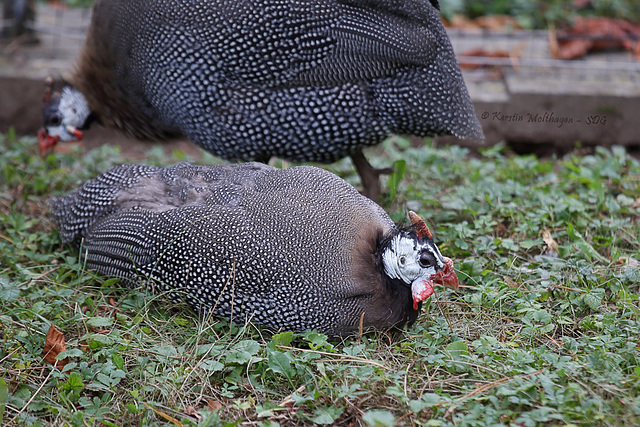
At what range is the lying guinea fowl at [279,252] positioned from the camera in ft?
9.22

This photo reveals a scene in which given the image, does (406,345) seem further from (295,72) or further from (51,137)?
(51,137)

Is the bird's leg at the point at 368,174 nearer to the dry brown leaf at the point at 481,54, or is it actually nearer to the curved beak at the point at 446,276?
the curved beak at the point at 446,276

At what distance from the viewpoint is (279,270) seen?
9.25 feet

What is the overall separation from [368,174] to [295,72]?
83 centimetres

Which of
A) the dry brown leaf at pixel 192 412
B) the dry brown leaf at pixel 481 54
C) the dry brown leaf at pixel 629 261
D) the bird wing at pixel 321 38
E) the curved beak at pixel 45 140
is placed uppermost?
the bird wing at pixel 321 38

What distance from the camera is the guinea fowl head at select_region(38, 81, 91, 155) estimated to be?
443 cm

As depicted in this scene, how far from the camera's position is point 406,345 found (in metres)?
2.75

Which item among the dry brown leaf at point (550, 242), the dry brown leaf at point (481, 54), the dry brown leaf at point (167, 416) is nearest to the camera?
the dry brown leaf at point (167, 416)

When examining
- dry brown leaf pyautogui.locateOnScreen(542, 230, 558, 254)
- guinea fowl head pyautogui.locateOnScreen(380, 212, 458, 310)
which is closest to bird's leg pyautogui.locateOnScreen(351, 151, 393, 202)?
dry brown leaf pyautogui.locateOnScreen(542, 230, 558, 254)

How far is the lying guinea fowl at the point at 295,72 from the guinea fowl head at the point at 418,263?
3.45ft

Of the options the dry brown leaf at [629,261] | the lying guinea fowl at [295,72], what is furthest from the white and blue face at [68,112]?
the dry brown leaf at [629,261]

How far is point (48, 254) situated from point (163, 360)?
1273 millimetres

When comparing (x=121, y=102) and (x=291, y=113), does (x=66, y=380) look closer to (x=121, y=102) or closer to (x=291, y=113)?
(x=291, y=113)

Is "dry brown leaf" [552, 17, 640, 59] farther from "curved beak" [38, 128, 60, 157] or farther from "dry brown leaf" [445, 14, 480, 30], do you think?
"curved beak" [38, 128, 60, 157]
